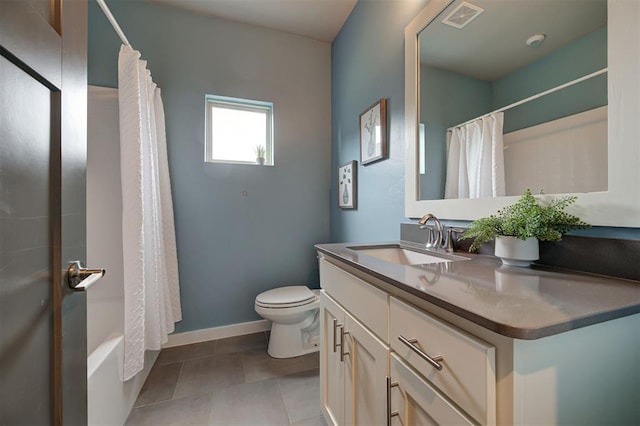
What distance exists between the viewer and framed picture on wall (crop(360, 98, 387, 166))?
5.13 ft

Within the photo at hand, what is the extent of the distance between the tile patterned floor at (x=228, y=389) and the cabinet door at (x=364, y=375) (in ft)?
1.77

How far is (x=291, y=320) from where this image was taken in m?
1.83

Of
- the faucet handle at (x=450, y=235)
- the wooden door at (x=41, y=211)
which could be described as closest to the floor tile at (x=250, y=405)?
the wooden door at (x=41, y=211)

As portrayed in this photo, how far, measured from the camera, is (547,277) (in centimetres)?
66

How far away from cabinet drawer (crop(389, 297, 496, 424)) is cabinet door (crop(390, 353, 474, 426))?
0.02 meters

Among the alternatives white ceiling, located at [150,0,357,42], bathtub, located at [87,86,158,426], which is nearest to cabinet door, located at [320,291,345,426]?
bathtub, located at [87,86,158,426]

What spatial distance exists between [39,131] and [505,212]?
130 cm

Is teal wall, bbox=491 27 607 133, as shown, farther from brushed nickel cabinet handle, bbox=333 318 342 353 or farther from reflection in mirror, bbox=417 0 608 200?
brushed nickel cabinet handle, bbox=333 318 342 353

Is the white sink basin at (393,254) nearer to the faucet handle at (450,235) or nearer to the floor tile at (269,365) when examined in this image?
the faucet handle at (450,235)

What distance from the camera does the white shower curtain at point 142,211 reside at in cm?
132

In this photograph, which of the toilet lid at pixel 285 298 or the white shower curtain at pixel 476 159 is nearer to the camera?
the white shower curtain at pixel 476 159

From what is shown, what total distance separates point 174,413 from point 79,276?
115 centimetres

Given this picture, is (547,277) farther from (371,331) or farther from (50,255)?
(50,255)

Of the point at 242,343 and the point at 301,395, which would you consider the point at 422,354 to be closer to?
the point at 301,395
